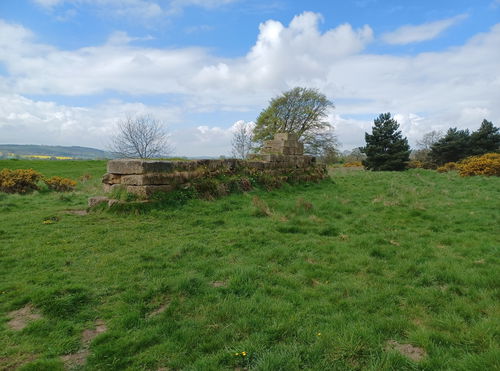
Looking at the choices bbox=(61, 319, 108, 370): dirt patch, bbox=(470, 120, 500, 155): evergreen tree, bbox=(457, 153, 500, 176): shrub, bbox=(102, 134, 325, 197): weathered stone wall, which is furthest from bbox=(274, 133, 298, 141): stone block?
bbox=(470, 120, 500, 155): evergreen tree

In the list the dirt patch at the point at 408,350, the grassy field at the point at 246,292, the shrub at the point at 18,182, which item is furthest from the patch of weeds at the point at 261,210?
the shrub at the point at 18,182

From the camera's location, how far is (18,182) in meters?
15.4

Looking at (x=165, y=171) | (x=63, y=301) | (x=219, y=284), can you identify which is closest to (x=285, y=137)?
(x=165, y=171)

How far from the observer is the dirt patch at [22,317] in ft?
11.2

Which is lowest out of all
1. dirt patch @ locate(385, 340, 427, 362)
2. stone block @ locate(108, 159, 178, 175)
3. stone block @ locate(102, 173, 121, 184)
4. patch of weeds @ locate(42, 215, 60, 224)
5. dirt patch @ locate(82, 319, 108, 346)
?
dirt patch @ locate(82, 319, 108, 346)

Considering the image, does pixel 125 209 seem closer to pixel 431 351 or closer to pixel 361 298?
pixel 361 298

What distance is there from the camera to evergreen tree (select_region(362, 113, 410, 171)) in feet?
112

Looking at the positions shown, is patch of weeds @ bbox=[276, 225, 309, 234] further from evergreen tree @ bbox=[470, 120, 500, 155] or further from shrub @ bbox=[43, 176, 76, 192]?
evergreen tree @ bbox=[470, 120, 500, 155]

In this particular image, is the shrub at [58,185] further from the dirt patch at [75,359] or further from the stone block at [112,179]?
the dirt patch at [75,359]

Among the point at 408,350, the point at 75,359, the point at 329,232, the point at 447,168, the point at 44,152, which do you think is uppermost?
the point at 44,152

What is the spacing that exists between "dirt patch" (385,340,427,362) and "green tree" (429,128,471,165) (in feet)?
129

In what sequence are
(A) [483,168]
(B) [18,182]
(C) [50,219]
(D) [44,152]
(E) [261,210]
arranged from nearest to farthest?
(C) [50,219] → (E) [261,210] → (B) [18,182] → (A) [483,168] → (D) [44,152]

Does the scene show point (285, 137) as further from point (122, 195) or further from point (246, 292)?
point (246, 292)

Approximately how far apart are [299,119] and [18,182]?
28.2 meters
